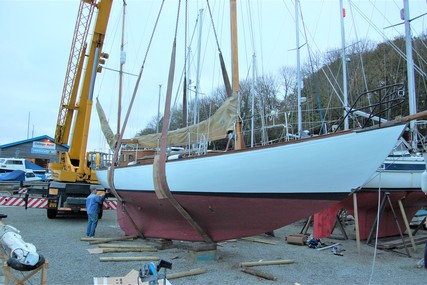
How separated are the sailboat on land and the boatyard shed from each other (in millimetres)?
30996

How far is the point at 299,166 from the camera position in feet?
14.5

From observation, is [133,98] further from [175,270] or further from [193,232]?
[175,270]

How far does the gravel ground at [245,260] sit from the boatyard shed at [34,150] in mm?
29559

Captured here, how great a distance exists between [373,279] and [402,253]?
102 inches

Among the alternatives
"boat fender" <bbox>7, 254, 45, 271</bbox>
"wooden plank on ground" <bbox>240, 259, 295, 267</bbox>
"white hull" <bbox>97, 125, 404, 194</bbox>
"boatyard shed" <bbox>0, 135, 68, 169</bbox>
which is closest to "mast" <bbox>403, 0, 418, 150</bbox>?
"wooden plank on ground" <bbox>240, 259, 295, 267</bbox>

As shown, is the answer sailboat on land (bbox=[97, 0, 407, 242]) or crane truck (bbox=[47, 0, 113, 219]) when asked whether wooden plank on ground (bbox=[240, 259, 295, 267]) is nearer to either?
sailboat on land (bbox=[97, 0, 407, 242])

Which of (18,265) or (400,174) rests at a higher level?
(400,174)

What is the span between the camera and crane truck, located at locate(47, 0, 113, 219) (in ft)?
35.0

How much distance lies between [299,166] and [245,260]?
2.84 meters

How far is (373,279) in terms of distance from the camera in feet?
18.0

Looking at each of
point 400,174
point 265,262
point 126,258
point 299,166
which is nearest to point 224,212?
point 265,262

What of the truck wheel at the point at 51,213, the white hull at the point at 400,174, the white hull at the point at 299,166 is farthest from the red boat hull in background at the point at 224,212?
the truck wheel at the point at 51,213

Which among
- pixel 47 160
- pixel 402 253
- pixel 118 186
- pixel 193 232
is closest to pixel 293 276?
pixel 193 232

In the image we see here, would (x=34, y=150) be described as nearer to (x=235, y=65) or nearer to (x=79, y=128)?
(x=79, y=128)
